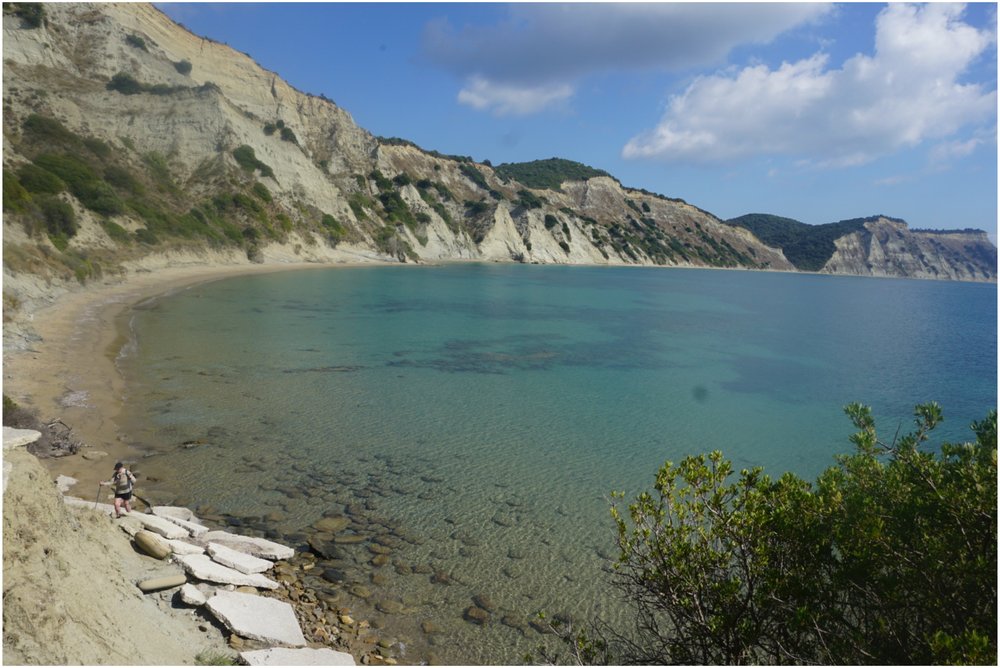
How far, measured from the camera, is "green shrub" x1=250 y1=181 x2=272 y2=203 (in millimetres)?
68500

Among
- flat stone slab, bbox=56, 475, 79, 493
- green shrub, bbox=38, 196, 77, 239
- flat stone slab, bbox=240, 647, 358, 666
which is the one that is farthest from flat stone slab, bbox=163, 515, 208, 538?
green shrub, bbox=38, 196, 77, 239

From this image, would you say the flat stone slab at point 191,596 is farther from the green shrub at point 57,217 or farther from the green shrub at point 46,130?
the green shrub at point 46,130

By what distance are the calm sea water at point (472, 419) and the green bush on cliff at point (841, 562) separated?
3.50 meters

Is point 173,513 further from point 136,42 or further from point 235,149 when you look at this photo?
point 136,42

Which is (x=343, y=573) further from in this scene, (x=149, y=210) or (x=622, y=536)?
(x=149, y=210)

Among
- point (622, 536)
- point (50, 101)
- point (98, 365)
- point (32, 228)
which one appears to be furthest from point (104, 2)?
point (622, 536)

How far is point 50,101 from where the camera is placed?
2160 inches

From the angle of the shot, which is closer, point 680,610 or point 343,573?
point 680,610

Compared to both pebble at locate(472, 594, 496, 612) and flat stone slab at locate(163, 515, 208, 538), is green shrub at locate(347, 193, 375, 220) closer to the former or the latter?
flat stone slab at locate(163, 515, 208, 538)

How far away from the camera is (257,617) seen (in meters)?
7.34

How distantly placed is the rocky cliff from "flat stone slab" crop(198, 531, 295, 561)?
2041cm

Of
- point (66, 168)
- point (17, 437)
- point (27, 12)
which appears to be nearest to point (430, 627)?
point (17, 437)

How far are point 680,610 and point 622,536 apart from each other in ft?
2.83

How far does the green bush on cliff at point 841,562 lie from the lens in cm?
465
